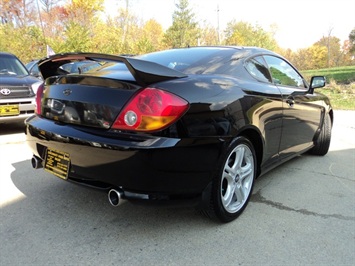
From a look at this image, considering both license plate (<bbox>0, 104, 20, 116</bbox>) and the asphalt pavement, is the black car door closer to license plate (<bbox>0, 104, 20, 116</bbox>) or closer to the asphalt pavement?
the asphalt pavement

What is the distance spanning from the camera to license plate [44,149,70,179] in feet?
7.71

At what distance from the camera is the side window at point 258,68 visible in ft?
10.0

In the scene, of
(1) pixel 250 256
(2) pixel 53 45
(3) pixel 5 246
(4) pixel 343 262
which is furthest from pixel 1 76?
(2) pixel 53 45

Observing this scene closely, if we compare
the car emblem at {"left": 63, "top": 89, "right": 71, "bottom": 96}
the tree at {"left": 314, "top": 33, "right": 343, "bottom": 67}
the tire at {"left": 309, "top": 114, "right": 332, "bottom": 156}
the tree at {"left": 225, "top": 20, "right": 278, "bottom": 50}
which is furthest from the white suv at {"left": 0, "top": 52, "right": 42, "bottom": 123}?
the tree at {"left": 314, "top": 33, "right": 343, "bottom": 67}

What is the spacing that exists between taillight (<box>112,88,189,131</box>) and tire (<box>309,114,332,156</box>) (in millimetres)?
2932

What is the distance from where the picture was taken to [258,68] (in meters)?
3.20

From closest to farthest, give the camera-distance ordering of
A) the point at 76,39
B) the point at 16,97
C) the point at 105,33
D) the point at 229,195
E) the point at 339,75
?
1. the point at 229,195
2. the point at 16,97
3. the point at 76,39
4. the point at 339,75
5. the point at 105,33

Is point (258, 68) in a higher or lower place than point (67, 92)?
higher

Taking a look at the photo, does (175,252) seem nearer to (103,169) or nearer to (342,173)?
(103,169)

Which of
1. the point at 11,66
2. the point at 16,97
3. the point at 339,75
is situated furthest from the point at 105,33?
the point at 16,97

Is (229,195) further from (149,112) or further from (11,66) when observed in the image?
(11,66)

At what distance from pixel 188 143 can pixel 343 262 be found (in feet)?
4.12

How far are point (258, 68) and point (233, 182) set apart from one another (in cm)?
119

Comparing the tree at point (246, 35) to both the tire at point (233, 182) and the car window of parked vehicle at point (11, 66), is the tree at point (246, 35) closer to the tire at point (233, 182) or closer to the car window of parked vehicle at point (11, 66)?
the car window of parked vehicle at point (11, 66)
